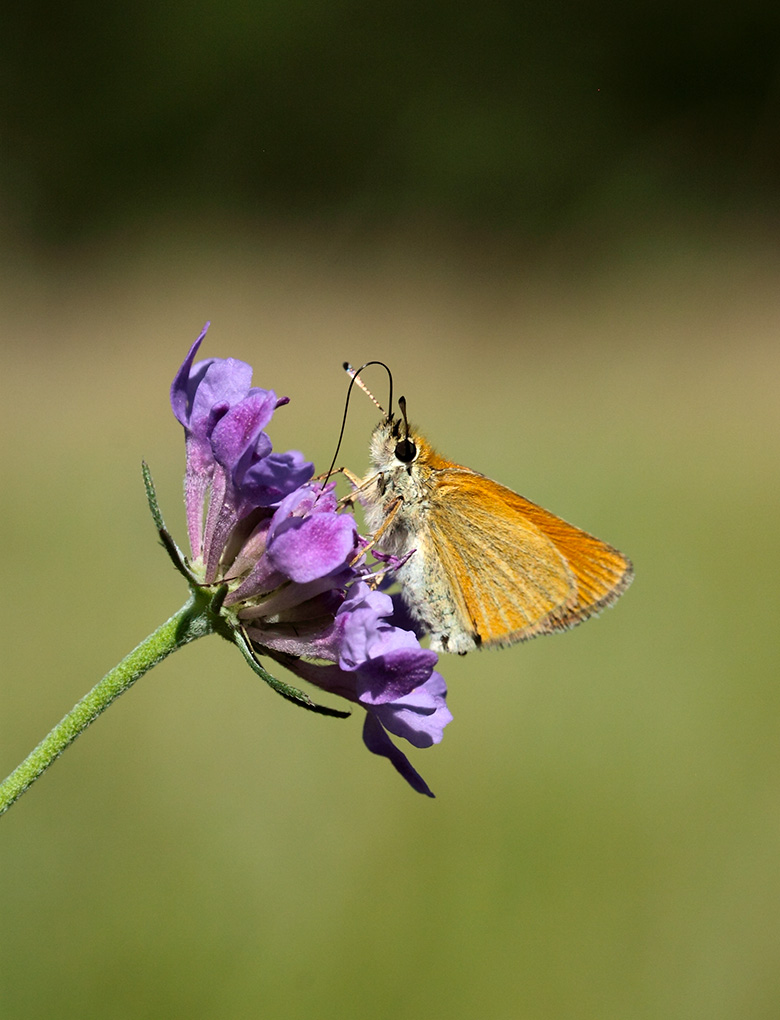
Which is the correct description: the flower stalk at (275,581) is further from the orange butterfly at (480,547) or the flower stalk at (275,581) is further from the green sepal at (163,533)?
the orange butterfly at (480,547)

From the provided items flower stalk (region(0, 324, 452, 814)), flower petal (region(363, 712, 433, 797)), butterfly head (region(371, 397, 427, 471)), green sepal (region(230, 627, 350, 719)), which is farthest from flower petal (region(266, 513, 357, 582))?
butterfly head (region(371, 397, 427, 471))

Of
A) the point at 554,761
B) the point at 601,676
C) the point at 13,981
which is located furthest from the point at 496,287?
the point at 13,981

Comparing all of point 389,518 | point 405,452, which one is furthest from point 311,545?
point 405,452

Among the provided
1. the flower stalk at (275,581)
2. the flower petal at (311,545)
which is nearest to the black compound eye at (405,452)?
the flower stalk at (275,581)

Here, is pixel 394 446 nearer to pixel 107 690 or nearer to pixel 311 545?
pixel 311 545

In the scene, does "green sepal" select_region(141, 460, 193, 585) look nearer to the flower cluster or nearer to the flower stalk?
the flower stalk

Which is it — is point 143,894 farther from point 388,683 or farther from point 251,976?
point 388,683
